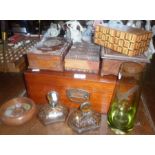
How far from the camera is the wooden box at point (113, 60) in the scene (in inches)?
28.0

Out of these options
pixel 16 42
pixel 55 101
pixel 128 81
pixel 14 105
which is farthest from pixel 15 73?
pixel 128 81

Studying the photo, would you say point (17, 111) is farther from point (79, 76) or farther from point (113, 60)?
point (113, 60)

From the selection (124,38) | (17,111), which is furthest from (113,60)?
(17,111)

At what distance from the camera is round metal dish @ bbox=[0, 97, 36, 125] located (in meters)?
0.71

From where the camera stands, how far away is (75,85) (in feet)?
2.59

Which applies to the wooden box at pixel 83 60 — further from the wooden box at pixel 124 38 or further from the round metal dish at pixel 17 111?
the round metal dish at pixel 17 111

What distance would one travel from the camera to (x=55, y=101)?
28.4 inches

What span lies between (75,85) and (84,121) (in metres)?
0.16

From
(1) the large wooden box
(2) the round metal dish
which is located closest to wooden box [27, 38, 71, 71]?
(1) the large wooden box

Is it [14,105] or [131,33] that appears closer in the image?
[131,33]

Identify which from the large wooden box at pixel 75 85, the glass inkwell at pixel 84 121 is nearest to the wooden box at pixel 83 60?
the large wooden box at pixel 75 85

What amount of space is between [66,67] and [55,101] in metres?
0.16

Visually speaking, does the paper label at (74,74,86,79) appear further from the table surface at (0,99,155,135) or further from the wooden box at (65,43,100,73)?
the table surface at (0,99,155,135)
